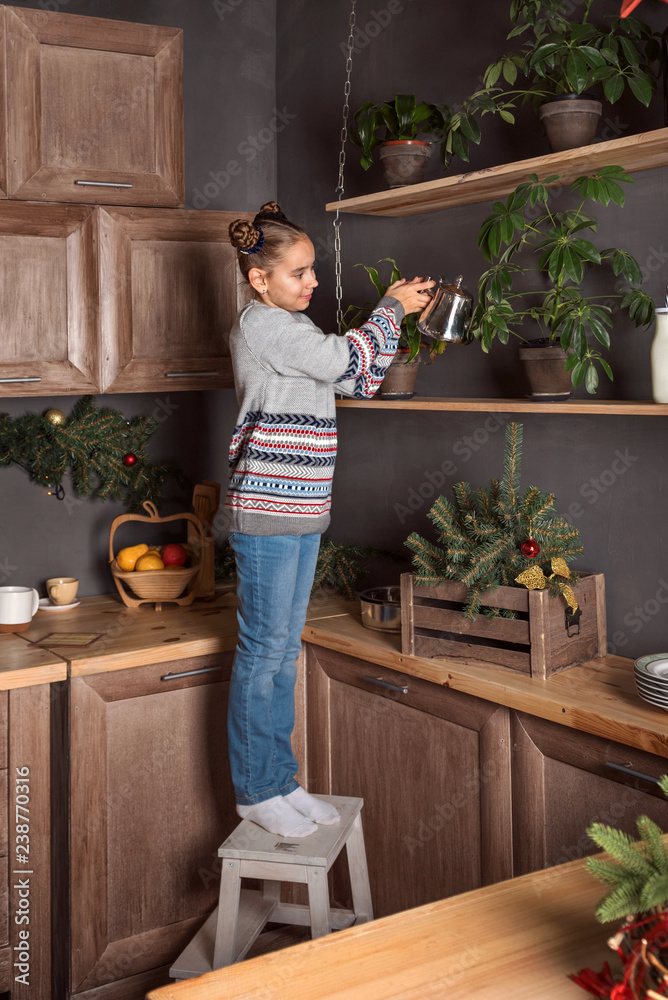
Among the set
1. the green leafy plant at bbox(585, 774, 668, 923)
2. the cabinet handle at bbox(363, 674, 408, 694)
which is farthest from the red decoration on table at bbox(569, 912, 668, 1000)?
the cabinet handle at bbox(363, 674, 408, 694)

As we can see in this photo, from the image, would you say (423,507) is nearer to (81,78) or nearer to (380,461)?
(380,461)

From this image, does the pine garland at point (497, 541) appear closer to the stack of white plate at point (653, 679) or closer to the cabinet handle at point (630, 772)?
the stack of white plate at point (653, 679)

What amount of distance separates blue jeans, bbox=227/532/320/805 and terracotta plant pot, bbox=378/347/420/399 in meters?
0.43

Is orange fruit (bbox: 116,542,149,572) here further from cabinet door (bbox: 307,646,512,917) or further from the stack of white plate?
the stack of white plate

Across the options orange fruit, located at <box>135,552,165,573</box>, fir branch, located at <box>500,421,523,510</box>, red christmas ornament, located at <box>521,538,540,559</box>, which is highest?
fir branch, located at <box>500,421,523,510</box>

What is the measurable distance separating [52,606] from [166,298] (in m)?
0.93

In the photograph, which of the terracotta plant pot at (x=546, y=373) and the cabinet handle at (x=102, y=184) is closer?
the terracotta plant pot at (x=546, y=373)

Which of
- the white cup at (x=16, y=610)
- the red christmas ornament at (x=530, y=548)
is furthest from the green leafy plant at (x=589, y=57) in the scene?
the white cup at (x=16, y=610)

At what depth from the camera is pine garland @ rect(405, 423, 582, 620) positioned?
201cm

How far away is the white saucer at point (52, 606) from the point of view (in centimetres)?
274

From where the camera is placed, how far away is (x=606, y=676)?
1.95 m

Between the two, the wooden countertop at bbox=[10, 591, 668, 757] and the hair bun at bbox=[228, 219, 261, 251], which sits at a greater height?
the hair bun at bbox=[228, 219, 261, 251]

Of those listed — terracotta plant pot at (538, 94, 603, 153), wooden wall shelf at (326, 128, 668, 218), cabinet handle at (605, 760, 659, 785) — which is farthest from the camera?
terracotta plant pot at (538, 94, 603, 153)

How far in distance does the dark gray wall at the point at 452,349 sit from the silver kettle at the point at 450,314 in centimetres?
33
